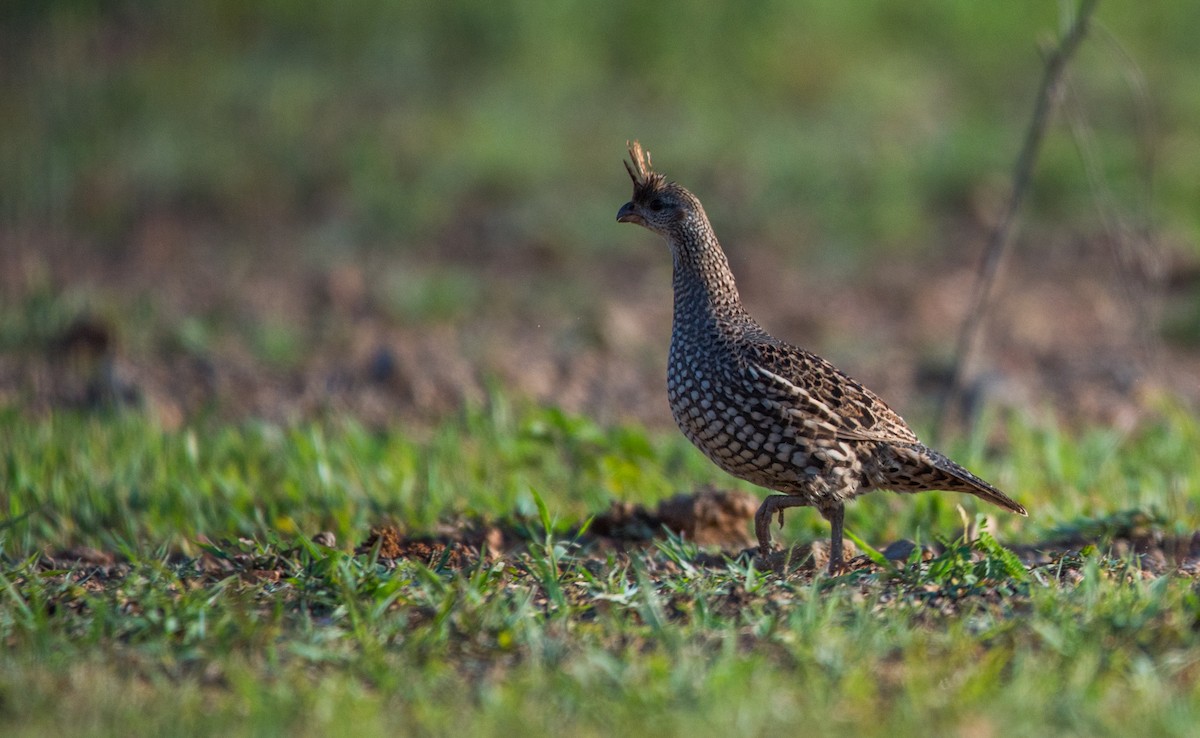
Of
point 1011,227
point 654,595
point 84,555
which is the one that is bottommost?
point 84,555

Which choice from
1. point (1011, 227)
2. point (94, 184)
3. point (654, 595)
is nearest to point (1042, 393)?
point (1011, 227)

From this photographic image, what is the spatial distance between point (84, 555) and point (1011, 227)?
14.6 ft

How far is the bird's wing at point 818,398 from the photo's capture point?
18.2ft

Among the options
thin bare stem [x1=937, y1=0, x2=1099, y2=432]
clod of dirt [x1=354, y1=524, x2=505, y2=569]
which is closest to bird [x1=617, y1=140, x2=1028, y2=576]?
clod of dirt [x1=354, y1=524, x2=505, y2=569]

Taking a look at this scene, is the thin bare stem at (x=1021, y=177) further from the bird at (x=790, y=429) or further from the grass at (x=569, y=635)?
the bird at (x=790, y=429)

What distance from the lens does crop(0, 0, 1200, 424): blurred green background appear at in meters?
11.2

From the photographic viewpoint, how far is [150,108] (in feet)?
43.4

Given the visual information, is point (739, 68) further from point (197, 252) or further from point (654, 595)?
point (654, 595)

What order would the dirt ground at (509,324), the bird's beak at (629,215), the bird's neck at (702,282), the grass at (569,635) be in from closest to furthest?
the grass at (569,635) → the bird's neck at (702,282) → the bird's beak at (629,215) → the dirt ground at (509,324)

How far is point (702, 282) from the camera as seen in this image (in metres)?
6.07

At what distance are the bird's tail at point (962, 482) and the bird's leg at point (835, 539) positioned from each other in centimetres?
36

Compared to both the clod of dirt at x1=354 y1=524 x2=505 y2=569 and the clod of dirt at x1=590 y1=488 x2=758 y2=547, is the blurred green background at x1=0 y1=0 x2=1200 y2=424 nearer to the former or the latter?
the clod of dirt at x1=354 y1=524 x2=505 y2=569

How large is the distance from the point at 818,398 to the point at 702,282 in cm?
75

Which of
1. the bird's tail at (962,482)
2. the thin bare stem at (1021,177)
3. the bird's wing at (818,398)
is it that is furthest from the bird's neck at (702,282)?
the thin bare stem at (1021,177)
